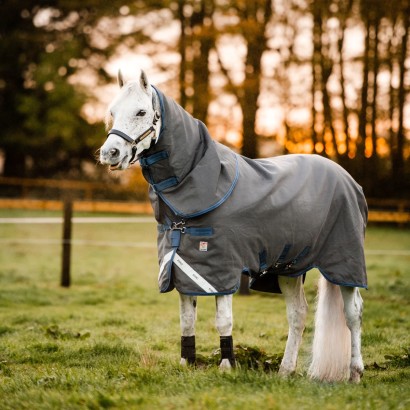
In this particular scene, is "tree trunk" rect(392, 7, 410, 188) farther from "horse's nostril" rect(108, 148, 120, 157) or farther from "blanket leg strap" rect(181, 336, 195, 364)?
"horse's nostril" rect(108, 148, 120, 157)

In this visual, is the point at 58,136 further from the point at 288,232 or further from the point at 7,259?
the point at 288,232

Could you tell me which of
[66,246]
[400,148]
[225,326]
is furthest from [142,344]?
[400,148]

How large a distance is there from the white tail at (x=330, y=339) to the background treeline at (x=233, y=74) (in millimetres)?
17095

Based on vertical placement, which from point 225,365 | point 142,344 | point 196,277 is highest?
point 196,277

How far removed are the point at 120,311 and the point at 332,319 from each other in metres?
3.47

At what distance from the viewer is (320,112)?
25656mm

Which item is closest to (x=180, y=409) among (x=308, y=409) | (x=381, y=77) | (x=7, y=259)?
(x=308, y=409)

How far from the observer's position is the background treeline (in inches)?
892

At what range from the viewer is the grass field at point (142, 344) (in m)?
3.25

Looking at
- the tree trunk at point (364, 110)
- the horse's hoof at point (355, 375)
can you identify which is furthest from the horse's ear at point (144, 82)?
the tree trunk at point (364, 110)

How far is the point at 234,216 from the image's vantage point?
3904 millimetres

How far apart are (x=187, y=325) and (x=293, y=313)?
97 centimetres

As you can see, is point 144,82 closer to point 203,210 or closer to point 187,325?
point 203,210

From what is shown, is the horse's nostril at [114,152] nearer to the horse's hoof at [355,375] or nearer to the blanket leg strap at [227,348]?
the blanket leg strap at [227,348]
